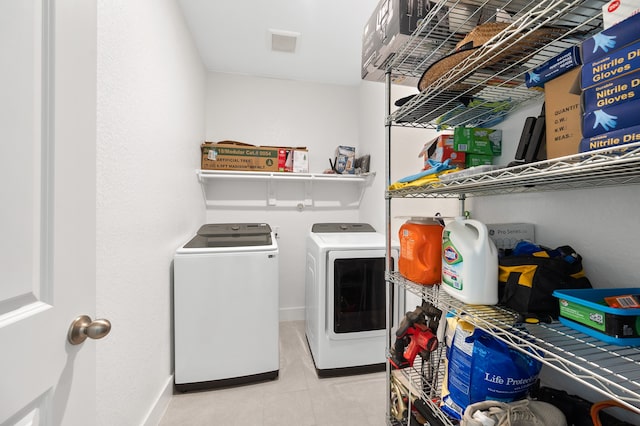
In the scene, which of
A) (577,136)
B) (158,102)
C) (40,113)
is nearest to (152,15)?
(158,102)

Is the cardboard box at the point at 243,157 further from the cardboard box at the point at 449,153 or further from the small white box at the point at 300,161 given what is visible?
the cardboard box at the point at 449,153

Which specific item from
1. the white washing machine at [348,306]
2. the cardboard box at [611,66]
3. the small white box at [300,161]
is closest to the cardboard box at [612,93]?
the cardboard box at [611,66]

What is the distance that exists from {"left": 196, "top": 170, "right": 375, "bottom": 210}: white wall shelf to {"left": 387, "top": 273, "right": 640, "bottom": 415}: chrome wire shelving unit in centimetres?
199

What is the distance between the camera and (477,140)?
122 cm

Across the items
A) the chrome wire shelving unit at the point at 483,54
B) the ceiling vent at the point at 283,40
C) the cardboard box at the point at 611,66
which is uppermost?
the ceiling vent at the point at 283,40

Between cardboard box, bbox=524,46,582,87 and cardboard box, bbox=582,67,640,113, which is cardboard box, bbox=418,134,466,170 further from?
cardboard box, bbox=582,67,640,113

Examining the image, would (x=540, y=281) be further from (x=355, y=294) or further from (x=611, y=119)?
(x=355, y=294)

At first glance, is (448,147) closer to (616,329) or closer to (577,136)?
(577,136)

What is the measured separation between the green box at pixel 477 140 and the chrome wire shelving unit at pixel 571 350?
0.70 m

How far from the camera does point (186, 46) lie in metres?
2.11

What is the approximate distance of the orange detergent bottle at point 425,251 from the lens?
1.18 m

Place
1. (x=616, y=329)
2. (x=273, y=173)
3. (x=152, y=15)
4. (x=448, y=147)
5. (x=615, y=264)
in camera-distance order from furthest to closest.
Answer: (x=273, y=173)
(x=152, y=15)
(x=448, y=147)
(x=615, y=264)
(x=616, y=329)

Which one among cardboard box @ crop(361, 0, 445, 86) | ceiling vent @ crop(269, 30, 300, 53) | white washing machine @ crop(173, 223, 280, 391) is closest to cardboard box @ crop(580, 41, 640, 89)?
cardboard box @ crop(361, 0, 445, 86)

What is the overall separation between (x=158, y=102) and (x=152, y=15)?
0.46 meters
